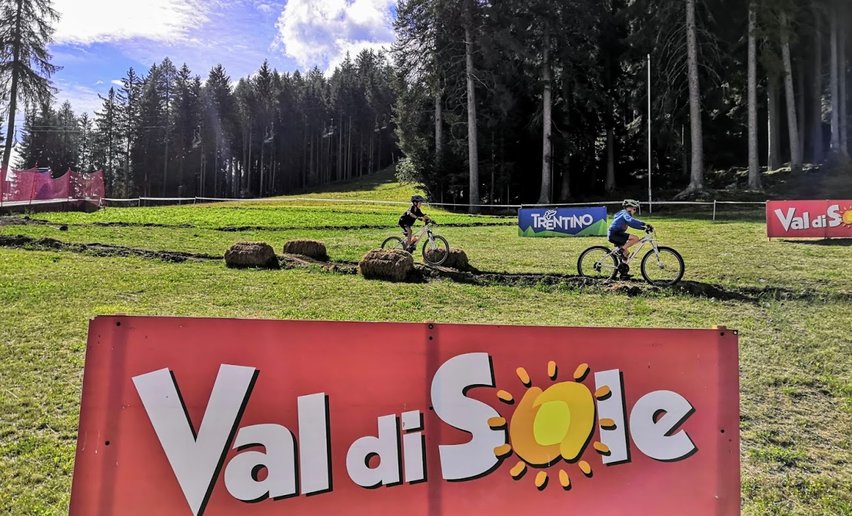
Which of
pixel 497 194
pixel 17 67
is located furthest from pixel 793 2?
pixel 17 67

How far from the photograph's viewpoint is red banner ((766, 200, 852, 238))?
15523 millimetres

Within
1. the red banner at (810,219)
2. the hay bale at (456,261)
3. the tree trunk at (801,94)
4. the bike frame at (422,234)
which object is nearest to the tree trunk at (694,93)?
the red banner at (810,219)

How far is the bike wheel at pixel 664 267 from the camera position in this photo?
9875 mm

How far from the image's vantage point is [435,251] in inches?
473

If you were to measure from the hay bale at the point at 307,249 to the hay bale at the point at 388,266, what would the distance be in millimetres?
2542

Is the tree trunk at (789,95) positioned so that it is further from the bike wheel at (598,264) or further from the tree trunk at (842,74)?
the bike wheel at (598,264)

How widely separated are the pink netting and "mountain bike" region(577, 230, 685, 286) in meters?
25.4

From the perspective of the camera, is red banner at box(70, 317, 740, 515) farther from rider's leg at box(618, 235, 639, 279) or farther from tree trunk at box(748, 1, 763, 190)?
tree trunk at box(748, 1, 763, 190)

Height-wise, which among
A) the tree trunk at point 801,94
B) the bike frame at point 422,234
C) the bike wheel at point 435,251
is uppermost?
the tree trunk at point 801,94

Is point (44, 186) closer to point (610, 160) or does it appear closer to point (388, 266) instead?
point (388, 266)

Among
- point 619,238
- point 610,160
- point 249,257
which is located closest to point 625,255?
point 619,238

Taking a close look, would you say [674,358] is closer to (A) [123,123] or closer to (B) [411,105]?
(B) [411,105]

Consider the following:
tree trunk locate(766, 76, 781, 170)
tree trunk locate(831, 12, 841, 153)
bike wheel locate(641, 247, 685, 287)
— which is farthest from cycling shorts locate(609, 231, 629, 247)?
tree trunk locate(831, 12, 841, 153)

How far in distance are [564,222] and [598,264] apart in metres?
8.09
